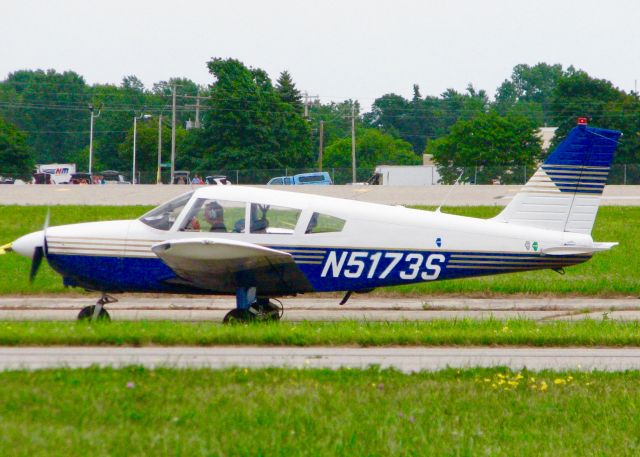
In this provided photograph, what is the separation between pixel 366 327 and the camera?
12.1 m

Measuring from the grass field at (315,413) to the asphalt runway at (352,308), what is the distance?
244 inches

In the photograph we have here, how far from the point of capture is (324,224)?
14016mm

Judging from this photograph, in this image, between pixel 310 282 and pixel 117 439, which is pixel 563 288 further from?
pixel 117 439

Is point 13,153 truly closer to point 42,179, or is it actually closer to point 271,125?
point 42,179

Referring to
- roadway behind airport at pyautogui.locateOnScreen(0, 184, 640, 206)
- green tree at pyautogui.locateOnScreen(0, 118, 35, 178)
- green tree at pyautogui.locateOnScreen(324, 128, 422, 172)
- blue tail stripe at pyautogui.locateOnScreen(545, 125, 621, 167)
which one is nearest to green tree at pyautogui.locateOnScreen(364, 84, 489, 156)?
green tree at pyautogui.locateOnScreen(324, 128, 422, 172)

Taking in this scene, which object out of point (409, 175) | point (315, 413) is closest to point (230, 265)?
point (315, 413)

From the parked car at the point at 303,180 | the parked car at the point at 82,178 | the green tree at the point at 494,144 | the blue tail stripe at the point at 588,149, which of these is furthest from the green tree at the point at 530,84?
the blue tail stripe at the point at 588,149

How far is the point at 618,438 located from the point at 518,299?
11.6 metres

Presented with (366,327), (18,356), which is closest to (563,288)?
(366,327)

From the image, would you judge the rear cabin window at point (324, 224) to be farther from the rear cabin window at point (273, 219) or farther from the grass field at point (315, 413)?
the grass field at point (315, 413)

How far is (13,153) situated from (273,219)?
80.8 m

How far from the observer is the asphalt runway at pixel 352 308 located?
615 inches

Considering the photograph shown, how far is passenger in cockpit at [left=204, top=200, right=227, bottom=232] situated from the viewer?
13.9 m

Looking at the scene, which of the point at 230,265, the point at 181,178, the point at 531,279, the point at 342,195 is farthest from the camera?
the point at 181,178
